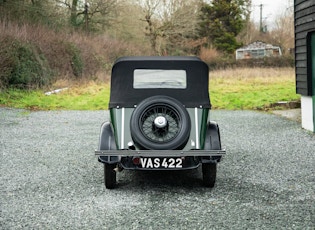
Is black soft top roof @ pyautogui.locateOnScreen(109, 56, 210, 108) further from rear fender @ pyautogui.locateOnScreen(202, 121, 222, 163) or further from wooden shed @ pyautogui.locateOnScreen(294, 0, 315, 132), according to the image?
wooden shed @ pyautogui.locateOnScreen(294, 0, 315, 132)

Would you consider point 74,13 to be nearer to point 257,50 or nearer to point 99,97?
point 99,97

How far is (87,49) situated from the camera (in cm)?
2589

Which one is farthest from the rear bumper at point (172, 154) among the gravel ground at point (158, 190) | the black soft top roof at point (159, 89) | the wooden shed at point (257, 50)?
the wooden shed at point (257, 50)

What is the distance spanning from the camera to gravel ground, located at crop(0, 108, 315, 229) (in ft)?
14.8

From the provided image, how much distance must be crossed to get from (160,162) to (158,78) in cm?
128

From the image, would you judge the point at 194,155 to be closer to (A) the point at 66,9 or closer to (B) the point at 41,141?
(B) the point at 41,141

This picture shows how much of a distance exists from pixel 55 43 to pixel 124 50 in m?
9.97

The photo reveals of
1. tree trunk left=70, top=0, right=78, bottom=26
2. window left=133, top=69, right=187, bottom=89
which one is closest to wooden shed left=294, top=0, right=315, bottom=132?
window left=133, top=69, right=187, bottom=89

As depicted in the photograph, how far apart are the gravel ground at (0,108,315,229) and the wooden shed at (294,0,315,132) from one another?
0.83m

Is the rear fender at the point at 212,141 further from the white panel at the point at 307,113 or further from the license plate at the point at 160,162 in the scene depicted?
the white panel at the point at 307,113

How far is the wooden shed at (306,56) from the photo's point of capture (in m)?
10.2

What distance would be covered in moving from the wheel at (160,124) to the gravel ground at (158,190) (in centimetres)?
60

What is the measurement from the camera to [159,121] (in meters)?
5.51

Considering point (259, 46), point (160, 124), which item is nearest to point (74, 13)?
point (259, 46)
